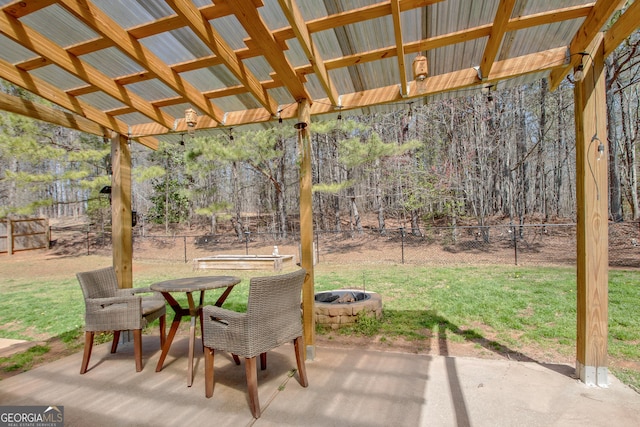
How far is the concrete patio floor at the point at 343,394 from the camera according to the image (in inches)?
75.5

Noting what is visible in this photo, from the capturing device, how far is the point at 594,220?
2.27 metres

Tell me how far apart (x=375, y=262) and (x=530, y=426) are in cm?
728

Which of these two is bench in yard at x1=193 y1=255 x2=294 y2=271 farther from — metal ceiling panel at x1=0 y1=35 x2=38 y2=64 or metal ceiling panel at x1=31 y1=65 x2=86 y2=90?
metal ceiling panel at x1=0 y1=35 x2=38 y2=64

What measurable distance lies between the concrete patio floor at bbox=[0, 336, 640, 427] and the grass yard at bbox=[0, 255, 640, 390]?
430 mm

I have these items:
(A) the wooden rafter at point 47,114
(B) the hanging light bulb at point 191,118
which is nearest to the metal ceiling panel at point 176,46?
(B) the hanging light bulb at point 191,118

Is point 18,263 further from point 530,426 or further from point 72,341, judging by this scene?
point 530,426

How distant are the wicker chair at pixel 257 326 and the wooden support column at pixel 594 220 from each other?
2041 millimetres

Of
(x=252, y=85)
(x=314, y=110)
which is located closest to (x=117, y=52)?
(x=252, y=85)

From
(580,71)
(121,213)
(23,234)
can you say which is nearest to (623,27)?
(580,71)

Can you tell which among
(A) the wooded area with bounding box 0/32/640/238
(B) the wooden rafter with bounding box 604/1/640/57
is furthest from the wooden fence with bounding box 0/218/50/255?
(B) the wooden rafter with bounding box 604/1/640/57

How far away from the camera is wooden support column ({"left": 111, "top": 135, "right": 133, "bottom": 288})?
137 inches

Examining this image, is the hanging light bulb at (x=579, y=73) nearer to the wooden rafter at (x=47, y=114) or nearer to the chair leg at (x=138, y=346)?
the chair leg at (x=138, y=346)

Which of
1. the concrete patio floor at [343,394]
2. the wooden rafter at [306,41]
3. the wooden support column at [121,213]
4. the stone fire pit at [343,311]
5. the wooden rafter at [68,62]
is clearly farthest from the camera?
the stone fire pit at [343,311]

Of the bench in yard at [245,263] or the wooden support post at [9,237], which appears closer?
the bench in yard at [245,263]
